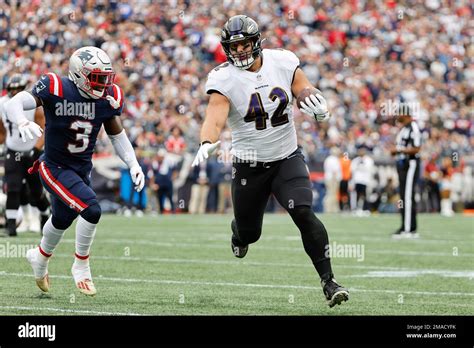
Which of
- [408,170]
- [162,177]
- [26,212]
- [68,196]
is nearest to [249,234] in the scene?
[68,196]

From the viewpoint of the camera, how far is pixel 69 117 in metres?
7.10

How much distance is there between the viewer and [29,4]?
71.5 feet

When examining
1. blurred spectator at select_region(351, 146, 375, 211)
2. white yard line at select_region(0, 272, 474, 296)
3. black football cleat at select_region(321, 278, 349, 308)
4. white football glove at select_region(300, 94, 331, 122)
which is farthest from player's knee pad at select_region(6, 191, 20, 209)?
blurred spectator at select_region(351, 146, 375, 211)

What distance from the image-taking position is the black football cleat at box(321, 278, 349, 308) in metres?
6.30

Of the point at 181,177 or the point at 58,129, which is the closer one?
the point at 58,129

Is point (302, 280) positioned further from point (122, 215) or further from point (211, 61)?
point (211, 61)

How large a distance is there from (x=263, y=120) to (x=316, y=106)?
1.54 feet

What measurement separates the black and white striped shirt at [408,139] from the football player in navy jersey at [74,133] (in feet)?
24.0

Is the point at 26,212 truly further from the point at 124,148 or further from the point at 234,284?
the point at 124,148

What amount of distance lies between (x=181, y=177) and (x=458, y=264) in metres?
12.7

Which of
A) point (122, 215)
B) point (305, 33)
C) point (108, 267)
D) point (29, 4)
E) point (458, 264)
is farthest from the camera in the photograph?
point (305, 33)

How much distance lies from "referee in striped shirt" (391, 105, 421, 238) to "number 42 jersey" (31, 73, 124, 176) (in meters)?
7.37
